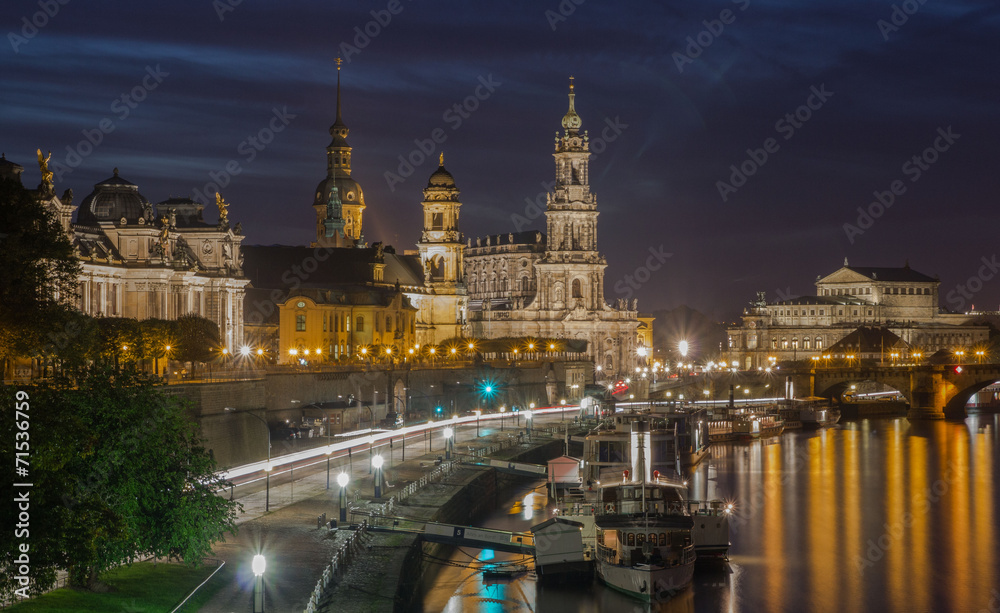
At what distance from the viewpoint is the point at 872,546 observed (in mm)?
54469

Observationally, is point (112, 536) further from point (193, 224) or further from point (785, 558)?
point (193, 224)

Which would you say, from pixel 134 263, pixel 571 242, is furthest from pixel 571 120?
pixel 134 263

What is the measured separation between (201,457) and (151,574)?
11.5 feet

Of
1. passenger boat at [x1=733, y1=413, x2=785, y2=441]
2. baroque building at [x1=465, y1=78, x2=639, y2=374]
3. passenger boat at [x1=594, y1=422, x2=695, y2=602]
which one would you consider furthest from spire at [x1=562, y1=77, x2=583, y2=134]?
passenger boat at [x1=594, y1=422, x2=695, y2=602]

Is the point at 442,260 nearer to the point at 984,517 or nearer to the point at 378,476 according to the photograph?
the point at 984,517

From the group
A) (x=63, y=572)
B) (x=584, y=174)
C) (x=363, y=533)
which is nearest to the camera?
(x=63, y=572)

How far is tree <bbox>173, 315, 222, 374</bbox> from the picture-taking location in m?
71.8

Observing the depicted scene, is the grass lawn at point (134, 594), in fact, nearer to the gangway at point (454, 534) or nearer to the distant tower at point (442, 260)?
the gangway at point (454, 534)

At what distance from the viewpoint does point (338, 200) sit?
6004 inches

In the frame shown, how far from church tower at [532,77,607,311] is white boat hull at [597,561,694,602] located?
10473cm

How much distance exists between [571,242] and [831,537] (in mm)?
92536

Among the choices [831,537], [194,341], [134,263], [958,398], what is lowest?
[831,537]

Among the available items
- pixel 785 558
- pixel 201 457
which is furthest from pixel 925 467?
pixel 201 457

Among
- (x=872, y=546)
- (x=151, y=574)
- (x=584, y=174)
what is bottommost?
(x=872, y=546)
